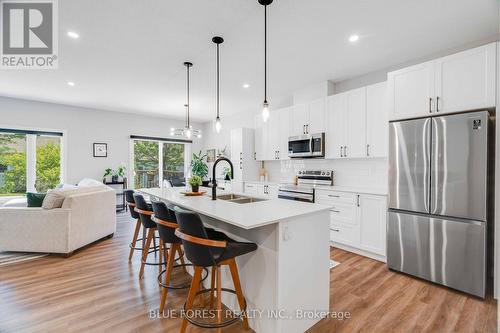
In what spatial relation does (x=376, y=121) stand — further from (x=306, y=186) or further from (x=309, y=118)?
(x=306, y=186)

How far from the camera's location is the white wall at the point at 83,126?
5445 millimetres

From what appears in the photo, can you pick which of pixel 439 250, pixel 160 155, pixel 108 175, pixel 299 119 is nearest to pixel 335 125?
pixel 299 119

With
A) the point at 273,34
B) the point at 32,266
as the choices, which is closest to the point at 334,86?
the point at 273,34

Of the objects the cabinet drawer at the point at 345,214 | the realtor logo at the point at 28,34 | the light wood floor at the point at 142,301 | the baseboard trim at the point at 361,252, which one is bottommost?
the light wood floor at the point at 142,301

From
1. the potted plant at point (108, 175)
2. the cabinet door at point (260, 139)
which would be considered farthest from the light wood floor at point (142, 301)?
the potted plant at point (108, 175)

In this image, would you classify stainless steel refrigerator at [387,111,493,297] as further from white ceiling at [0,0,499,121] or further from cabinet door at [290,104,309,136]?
cabinet door at [290,104,309,136]

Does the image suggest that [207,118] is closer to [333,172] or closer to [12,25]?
[333,172]

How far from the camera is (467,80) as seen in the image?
2486mm

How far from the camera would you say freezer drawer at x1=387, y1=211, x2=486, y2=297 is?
2.36 m

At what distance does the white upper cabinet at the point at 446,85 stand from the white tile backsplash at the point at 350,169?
105 centimetres

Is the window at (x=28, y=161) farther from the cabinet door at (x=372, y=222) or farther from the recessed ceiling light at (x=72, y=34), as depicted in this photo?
the cabinet door at (x=372, y=222)

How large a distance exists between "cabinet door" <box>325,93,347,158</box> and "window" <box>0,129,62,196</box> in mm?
6296

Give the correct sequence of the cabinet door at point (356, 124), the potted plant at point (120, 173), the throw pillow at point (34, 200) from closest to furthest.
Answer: the throw pillow at point (34, 200), the cabinet door at point (356, 124), the potted plant at point (120, 173)

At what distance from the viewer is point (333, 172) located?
4.39 meters
